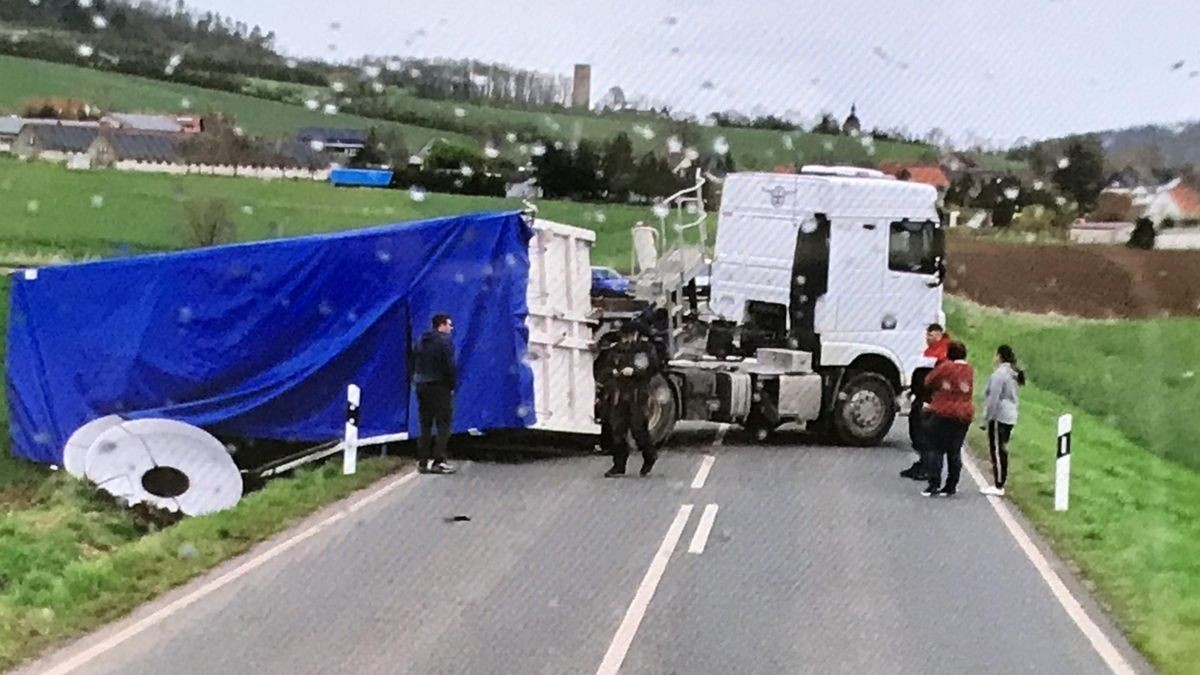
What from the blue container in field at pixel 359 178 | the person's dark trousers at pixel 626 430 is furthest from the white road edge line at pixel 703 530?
the blue container in field at pixel 359 178

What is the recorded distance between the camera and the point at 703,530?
8.95 m

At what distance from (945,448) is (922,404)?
3.73 feet

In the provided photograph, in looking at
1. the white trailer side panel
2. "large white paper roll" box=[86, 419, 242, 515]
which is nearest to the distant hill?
the white trailer side panel

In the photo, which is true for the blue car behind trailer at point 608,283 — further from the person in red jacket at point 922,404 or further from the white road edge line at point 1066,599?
the white road edge line at point 1066,599

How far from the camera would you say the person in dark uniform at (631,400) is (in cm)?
1128

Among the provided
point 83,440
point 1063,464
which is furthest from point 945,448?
point 83,440

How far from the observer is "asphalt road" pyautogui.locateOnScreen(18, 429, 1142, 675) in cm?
584

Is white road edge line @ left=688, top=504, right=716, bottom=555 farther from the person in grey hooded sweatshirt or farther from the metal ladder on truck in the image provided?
the metal ladder on truck

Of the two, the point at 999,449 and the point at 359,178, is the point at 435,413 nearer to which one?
the point at 359,178

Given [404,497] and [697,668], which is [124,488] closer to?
[404,497]

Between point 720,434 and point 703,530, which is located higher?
point 703,530

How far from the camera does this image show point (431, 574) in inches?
295

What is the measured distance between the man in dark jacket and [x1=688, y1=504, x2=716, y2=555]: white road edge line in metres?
2.72

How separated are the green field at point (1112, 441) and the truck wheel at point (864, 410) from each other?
103 centimetres
